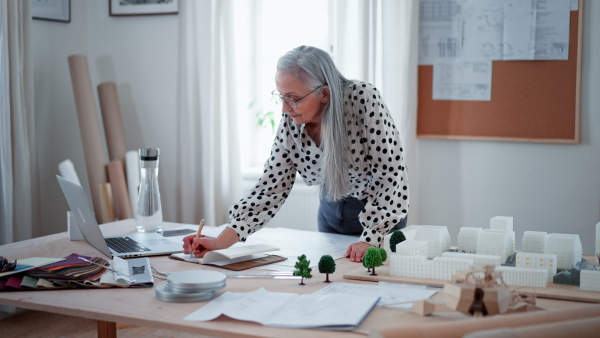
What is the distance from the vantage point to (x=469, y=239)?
1932mm

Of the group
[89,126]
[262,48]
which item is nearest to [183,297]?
[89,126]

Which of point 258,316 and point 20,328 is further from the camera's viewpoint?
point 20,328

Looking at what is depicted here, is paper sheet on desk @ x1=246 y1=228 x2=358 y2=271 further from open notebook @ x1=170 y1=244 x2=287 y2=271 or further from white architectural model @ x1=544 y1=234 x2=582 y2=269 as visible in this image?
white architectural model @ x1=544 y1=234 x2=582 y2=269

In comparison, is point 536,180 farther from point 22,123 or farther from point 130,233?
point 22,123

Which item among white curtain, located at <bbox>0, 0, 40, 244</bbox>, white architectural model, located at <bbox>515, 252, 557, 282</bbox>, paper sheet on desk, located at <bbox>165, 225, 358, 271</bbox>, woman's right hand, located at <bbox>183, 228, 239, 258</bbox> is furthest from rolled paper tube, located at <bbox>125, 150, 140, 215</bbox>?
white architectural model, located at <bbox>515, 252, 557, 282</bbox>

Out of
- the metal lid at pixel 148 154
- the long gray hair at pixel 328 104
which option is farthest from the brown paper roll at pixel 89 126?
the long gray hair at pixel 328 104

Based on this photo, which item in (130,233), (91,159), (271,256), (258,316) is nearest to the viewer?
(258,316)

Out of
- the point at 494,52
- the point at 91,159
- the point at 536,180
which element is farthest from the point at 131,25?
the point at 536,180

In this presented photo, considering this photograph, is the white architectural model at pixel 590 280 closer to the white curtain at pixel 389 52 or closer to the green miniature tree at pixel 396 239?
the green miniature tree at pixel 396 239

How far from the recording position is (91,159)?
13.1ft

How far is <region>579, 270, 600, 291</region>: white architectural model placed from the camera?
155 cm

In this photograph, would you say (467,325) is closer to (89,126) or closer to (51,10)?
(89,126)

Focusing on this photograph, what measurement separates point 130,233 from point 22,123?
5.24 feet

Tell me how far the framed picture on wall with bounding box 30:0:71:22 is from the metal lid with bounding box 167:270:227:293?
301 cm
